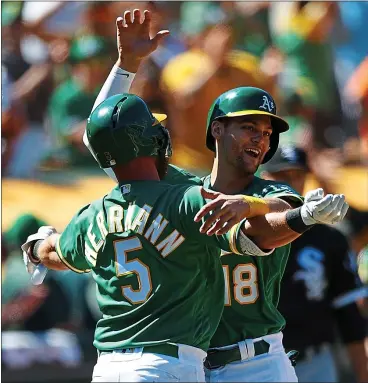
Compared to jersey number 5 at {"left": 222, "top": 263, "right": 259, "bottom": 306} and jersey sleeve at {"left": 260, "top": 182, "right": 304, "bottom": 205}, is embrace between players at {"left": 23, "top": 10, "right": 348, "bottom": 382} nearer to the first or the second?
jersey sleeve at {"left": 260, "top": 182, "right": 304, "bottom": 205}

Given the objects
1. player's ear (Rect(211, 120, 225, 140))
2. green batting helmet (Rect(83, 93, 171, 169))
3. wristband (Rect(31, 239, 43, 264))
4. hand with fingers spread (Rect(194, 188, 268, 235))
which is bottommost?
hand with fingers spread (Rect(194, 188, 268, 235))

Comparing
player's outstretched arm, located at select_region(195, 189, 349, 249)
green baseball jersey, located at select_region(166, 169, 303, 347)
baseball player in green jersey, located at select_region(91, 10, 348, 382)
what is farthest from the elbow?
green baseball jersey, located at select_region(166, 169, 303, 347)

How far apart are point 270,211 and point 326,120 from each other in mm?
5720

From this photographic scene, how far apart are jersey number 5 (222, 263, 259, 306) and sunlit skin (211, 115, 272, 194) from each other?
14.6 inches

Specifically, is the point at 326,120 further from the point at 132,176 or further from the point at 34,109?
the point at 132,176

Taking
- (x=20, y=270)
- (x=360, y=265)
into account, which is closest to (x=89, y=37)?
(x=20, y=270)

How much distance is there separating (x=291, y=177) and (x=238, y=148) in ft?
4.59

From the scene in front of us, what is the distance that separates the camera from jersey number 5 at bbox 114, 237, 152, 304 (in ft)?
10.4

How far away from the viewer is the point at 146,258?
317 cm

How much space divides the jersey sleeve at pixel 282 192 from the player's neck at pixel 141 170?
1.47 ft

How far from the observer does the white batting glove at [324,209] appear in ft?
9.37

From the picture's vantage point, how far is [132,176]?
11.0 ft

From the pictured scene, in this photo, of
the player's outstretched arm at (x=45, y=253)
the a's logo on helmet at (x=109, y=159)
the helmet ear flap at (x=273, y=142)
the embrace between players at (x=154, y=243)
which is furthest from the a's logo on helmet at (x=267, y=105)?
the player's outstretched arm at (x=45, y=253)

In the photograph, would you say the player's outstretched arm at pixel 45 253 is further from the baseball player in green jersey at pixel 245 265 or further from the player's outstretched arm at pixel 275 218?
the player's outstretched arm at pixel 275 218
